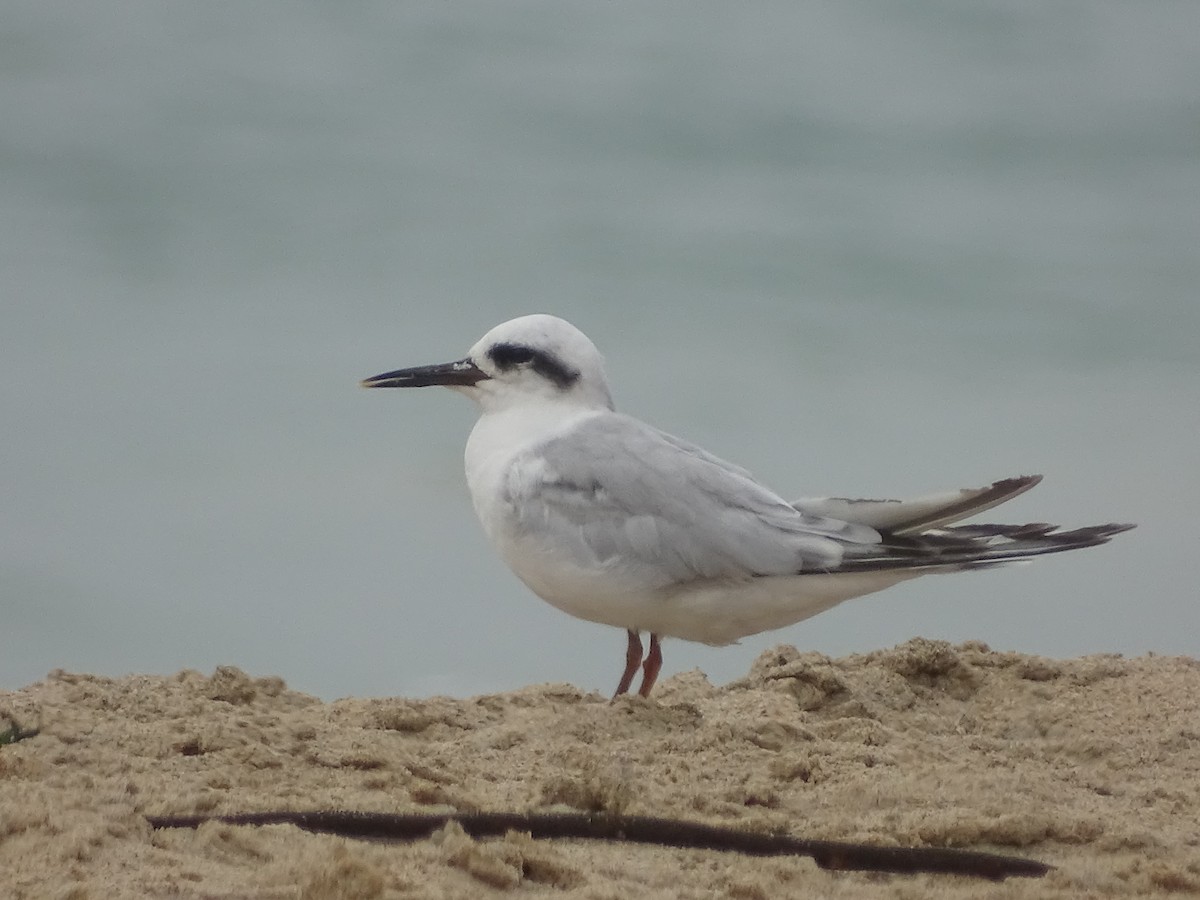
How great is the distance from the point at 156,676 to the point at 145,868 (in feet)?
9.07

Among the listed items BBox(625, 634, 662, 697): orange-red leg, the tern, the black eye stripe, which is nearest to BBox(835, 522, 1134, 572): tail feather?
the tern

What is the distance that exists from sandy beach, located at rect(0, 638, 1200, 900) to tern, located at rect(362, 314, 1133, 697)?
1.47 feet

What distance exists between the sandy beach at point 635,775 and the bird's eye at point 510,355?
1.49 m

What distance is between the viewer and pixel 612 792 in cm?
505

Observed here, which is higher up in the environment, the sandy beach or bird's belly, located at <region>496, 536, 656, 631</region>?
bird's belly, located at <region>496, 536, 656, 631</region>

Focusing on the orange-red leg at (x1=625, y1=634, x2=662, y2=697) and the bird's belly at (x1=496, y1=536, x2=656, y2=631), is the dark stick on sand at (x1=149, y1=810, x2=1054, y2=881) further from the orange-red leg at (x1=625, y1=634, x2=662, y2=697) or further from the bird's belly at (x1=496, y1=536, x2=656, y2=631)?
the orange-red leg at (x1=625, y1=634, x2=662, y2=697)

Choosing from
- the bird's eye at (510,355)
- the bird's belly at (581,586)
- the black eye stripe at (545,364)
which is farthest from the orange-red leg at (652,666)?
the bird's eye at (510,355)

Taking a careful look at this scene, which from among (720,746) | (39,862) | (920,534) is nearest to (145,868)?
(39,862)

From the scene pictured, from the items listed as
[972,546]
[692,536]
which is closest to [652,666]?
[692,536]

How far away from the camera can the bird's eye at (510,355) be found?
22.9 ft

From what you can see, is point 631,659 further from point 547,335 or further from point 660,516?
point 547,335

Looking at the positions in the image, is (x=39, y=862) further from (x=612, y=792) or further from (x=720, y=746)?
(x=720, y=746)

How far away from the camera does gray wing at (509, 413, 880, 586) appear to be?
6367 millimetres

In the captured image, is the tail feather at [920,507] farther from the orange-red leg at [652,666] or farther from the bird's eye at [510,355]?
the bird's eye at [510,355]
